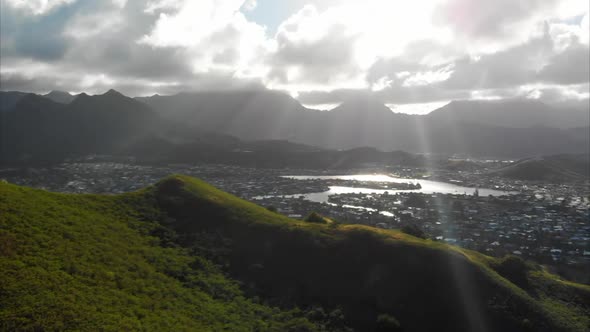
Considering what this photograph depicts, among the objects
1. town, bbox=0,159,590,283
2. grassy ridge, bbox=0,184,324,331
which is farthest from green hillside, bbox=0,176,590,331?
town, bbox=0,159,590,283

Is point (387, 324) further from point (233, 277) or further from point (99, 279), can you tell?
point (99, 279)

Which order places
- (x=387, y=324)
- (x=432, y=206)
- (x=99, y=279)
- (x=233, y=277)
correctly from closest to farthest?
(x=99, y=279) → (x=387, y=324) → (x=233, y=277) → (x=432, y=206)

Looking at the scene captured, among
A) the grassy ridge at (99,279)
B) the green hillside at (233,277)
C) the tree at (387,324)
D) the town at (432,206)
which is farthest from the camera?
the town at (432,206)

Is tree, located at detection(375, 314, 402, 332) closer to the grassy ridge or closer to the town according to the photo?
the grassy ridge

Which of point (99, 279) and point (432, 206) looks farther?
point (432, 206)

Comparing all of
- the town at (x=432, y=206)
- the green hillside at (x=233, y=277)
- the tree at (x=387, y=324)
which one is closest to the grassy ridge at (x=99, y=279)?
the green hillside at (x=233, y=277)

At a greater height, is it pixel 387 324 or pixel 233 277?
pixel 233 277

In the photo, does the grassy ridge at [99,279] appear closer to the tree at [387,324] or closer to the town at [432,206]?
the tree at [387,324]

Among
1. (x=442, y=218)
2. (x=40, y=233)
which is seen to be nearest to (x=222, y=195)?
(x=40, y=233)

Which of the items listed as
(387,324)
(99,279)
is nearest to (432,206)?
(387,324)

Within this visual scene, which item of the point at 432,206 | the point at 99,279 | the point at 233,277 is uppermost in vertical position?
the point at 99,279
